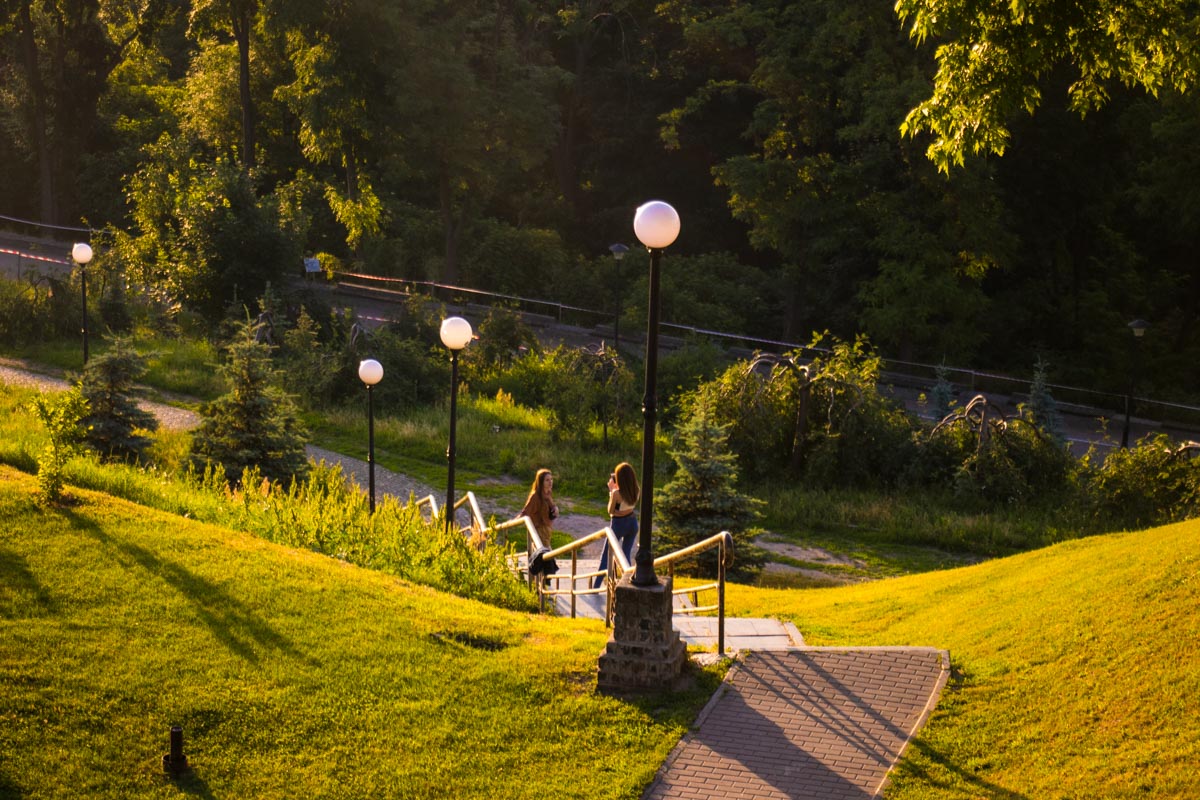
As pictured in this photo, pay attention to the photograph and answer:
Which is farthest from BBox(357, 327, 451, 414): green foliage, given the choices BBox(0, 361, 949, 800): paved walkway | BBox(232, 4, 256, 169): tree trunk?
BBox(0, 361, 949, 800): paved walkway

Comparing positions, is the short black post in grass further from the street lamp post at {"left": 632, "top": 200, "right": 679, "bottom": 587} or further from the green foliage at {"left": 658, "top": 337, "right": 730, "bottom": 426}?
the green foliage at {"left": 658, "top": 337, "right": 730, "bottom": 426}

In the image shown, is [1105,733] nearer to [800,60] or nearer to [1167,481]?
→ [1167,481]

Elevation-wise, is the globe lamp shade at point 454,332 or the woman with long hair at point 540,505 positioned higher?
the globe lamp shade at point 454,332

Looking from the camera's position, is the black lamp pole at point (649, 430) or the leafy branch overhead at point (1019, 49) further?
the leafy branch overhead at point (1019, 49)

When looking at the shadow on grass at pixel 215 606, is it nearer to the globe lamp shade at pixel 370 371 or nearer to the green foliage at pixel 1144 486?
the globe lamp shade at pixel 370 371

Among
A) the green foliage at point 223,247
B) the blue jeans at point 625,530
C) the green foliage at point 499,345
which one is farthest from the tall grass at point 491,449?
the blue jeans at point 625,530

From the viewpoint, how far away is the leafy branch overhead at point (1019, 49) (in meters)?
12.0

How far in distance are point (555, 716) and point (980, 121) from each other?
7.13 metres

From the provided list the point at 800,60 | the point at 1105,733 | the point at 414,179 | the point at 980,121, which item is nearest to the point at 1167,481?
the point at 980,121

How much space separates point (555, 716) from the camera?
9430mm

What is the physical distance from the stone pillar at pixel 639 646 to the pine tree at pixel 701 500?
8.49 meters

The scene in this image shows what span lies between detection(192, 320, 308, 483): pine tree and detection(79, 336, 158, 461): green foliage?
68.9 inches

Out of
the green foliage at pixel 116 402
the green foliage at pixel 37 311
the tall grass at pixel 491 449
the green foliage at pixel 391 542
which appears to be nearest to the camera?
the green foliage at pixel 391 542

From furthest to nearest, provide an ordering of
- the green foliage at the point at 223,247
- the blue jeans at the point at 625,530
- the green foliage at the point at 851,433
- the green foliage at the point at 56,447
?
the green foliage at the point at 223,247 → the green foliage at the point at 851,433 → the blue jeans at the point at 625,530 → the green foliage at the point at 56,447
